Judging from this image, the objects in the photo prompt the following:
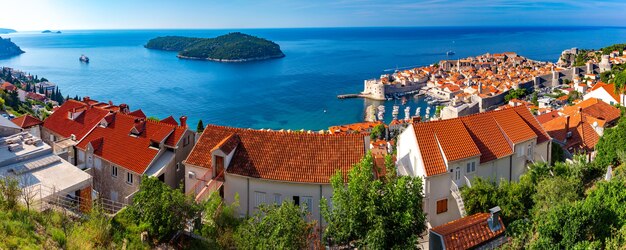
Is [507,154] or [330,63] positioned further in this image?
[330,63]

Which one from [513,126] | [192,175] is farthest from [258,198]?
[513,126]

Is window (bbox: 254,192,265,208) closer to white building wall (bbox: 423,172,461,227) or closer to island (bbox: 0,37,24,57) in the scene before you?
white building wall (bbox: 423,172,461,227)

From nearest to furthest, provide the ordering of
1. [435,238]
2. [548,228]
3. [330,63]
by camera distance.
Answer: [548,228]
[435,238]
[330,63]

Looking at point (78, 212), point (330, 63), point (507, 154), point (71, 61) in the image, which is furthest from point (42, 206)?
point (71, 61)

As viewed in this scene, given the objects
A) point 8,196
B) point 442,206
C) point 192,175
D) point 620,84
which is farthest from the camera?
point 620,84

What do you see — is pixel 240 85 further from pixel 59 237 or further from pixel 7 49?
pixel 7 49

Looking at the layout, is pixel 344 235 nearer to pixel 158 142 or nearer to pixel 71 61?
pixel 158 142

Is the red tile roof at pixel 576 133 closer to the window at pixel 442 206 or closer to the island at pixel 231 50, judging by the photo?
the window at pixel 442 206
